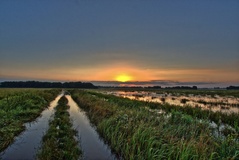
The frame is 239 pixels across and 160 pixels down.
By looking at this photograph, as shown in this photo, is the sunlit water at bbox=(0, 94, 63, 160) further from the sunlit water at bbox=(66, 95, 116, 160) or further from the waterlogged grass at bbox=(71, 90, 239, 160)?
the waterlogged grass at bbox=(71, 90, 239, 160)

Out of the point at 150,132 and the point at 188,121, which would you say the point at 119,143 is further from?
the point at 188,121

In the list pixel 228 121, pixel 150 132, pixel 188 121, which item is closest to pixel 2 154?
pixel 150 132

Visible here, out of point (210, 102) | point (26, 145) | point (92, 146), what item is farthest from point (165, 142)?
point (210, 102)

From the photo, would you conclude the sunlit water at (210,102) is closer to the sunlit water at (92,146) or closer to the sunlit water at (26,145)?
the sunlit water at (92,146)

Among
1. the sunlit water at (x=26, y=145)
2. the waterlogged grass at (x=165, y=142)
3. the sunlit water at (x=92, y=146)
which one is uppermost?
the waterlogged grass at (x=165, y=142)

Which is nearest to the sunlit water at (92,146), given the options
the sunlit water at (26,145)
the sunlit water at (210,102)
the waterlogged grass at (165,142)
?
the waterlogged grass at (165,142)

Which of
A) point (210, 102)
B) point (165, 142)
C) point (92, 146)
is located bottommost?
point (92, 146)

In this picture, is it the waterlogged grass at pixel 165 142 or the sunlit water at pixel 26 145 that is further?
the sunlit water at pixel 26 145

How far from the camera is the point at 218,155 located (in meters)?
7.42

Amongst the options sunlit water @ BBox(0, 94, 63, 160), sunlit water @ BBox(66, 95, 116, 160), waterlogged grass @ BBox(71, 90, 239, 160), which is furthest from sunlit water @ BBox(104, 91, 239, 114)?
sunlit water @ BBox(0, 94, 63, 160)

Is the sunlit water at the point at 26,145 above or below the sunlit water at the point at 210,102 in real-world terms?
below

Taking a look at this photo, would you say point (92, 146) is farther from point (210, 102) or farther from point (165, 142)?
point (210, 102)

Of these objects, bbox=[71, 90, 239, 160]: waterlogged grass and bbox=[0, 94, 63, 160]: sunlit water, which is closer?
bbox=[71, 90, 239, 160]: waterlogged grass

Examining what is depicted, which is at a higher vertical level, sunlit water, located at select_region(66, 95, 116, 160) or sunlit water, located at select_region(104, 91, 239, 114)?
sunlit water, located at select_region(104, 91, 239, 114)
